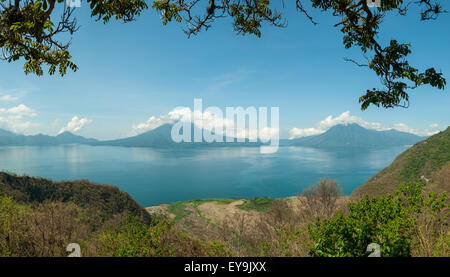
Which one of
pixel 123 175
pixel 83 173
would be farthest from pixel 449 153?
pixel 83 173

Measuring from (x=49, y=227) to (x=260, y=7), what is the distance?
10927mm

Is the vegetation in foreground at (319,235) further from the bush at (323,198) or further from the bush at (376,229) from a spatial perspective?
the bush at (323,198)

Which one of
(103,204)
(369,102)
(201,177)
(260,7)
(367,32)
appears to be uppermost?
(260,7)

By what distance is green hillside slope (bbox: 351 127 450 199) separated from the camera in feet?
143

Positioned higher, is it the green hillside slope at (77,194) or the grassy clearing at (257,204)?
the green hillside slope at (77,194)

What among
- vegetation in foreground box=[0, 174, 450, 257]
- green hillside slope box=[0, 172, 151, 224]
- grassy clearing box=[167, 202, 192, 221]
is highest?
vegetation in foreground box=[0, 174, 450, 257]

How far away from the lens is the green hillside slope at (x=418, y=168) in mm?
43434

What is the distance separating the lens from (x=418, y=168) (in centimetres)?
4884

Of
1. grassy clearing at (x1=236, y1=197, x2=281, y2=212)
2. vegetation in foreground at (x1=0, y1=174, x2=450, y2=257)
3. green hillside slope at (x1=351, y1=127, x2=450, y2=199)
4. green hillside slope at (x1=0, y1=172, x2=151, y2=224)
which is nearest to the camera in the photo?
vegetation in foreground at (x1=0, y1=174, x2=450, y2=257)

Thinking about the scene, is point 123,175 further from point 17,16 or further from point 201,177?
point 17,16

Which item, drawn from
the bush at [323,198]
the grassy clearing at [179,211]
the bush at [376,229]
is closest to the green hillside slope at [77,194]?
the grassy clearing at [179,211]

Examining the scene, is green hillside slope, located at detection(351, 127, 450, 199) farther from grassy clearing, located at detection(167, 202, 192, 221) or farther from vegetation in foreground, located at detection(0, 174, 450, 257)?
vegetation in foreground, located at detection(0, 174, 450, 257)

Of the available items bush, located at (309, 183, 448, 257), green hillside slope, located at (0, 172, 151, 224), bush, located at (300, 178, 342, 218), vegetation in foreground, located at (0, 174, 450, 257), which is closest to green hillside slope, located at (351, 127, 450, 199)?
bush, located at (300, 178, 342, 218)
